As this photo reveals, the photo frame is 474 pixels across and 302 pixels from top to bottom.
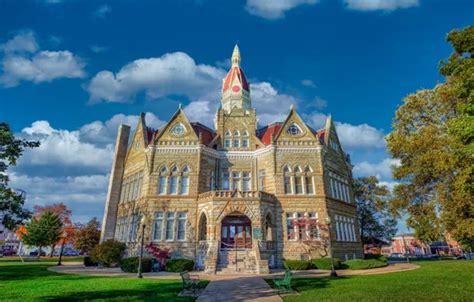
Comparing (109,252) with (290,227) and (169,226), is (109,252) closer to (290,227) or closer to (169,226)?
(169,226)

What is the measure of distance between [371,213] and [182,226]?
1054 inches

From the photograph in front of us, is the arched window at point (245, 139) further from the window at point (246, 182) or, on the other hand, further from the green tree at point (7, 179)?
the green tree at point (7, 179)

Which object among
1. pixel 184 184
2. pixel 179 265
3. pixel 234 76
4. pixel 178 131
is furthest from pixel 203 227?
pixel 234 76

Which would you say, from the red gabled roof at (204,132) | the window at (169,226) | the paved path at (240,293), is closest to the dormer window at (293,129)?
the red gabled roof at (204,132)

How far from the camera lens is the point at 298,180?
27266 mm

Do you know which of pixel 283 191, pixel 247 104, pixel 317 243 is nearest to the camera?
pixel 317 243

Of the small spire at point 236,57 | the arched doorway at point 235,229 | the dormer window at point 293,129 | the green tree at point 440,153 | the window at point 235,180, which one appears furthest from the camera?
the small spire at point 236,57

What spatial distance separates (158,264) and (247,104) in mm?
23707

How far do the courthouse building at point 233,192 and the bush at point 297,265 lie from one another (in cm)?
161

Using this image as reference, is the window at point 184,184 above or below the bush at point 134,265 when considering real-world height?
above

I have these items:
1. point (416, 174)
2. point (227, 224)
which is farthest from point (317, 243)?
point (416, 174)

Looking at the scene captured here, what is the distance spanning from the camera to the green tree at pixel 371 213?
128 ft

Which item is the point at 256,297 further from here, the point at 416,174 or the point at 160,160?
the point at 160,160

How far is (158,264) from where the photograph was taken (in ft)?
76.0
